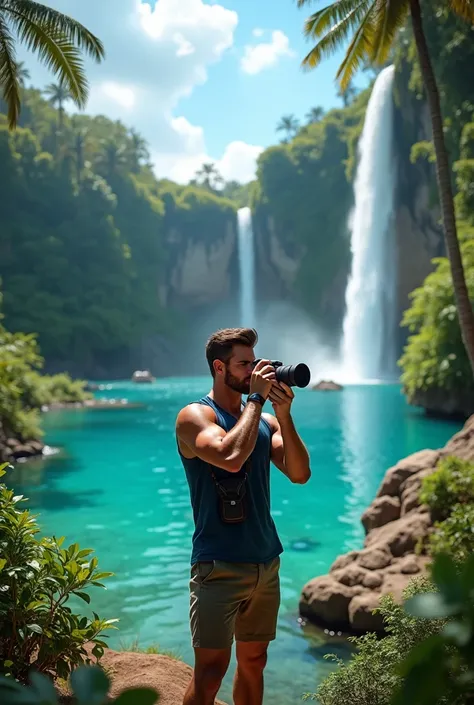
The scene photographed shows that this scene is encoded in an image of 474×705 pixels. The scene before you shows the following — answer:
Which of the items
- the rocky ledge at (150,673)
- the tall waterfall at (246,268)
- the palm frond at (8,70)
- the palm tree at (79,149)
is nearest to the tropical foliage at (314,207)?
the tall waterfall at (246,268)

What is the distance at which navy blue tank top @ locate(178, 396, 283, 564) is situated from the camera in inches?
119

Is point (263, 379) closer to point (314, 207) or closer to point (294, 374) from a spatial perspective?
point (294, 374)

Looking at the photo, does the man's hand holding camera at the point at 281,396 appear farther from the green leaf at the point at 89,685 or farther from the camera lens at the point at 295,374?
the green leaf at the point at 89,685

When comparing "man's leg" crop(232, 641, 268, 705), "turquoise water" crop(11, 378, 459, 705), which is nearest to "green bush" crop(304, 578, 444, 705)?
"man's leg" crop(232, 641, 268, 705)

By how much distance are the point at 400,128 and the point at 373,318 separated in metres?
12.8

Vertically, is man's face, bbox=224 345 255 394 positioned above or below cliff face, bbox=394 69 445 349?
below

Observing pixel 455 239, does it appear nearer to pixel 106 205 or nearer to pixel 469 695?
pixel 469 695

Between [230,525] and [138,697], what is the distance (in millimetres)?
2318

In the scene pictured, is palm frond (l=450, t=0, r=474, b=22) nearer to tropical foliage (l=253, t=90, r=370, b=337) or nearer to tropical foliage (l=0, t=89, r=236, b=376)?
tropical foliage (l=0, t=89, r=236, b=376)

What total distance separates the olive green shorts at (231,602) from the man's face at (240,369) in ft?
2.58

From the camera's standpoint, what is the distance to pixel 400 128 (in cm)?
4503

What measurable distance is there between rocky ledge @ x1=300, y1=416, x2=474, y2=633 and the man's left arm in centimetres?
327

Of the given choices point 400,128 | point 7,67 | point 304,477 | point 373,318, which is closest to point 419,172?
point 400,128

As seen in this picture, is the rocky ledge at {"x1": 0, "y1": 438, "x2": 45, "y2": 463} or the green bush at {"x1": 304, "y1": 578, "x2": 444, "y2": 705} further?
the rocky ledge at {"x1": 0, "y1": 438, "x2": 45, "y2": 463}
